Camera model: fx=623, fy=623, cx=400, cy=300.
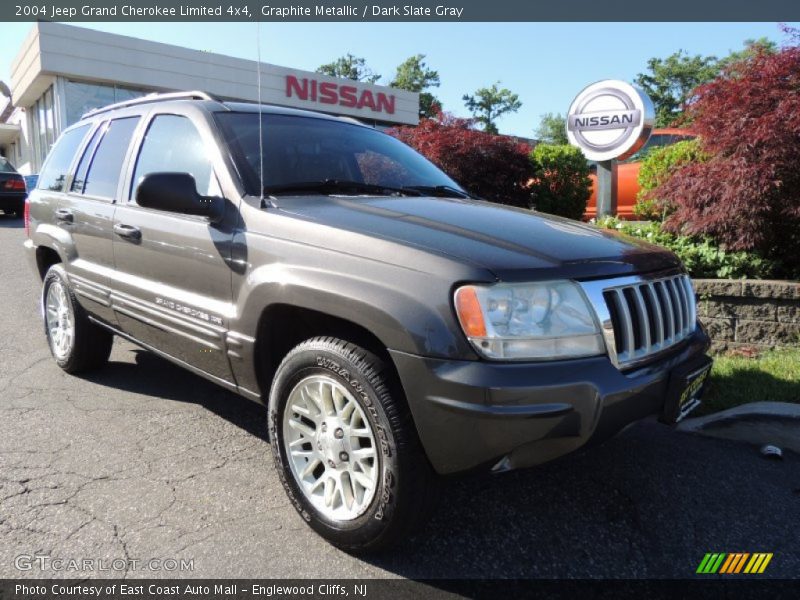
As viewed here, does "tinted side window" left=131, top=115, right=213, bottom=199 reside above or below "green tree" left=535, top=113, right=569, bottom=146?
below

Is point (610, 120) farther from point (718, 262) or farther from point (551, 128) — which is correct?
Result: point (551, 128)

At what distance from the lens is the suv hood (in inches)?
87.4

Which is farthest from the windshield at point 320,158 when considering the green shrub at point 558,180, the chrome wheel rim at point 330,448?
the green shrub at point 558,180

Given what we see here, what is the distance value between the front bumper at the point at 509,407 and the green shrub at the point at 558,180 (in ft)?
22.3

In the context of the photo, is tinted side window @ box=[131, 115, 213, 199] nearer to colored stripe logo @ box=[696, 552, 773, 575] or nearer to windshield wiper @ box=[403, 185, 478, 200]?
windshield wiper @ box=[403, 185, 478, 200]

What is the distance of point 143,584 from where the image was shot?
89.2 inches

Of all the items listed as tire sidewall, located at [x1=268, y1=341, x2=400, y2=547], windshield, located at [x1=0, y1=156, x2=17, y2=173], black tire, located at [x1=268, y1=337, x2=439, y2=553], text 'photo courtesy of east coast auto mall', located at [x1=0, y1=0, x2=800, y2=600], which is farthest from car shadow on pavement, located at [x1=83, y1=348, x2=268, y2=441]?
windshield, located at [x1=0, y1=156, x2=17, y2=173]

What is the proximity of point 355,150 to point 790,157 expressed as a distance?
11.4 feet

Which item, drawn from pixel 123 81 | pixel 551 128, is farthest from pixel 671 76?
pixel 123 81

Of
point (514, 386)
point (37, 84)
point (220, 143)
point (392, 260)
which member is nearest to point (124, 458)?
point (220, 143)

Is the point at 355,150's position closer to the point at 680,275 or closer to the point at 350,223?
the point at 350,223

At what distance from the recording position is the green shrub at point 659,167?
6.48 m

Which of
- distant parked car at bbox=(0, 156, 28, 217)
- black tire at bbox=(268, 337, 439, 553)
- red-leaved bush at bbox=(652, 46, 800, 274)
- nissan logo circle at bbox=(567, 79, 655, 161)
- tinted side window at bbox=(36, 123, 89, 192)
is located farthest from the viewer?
distant parked car at bbox=(0, 156, 28, 217)

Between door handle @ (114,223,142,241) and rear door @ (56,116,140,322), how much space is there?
0.17 meters
